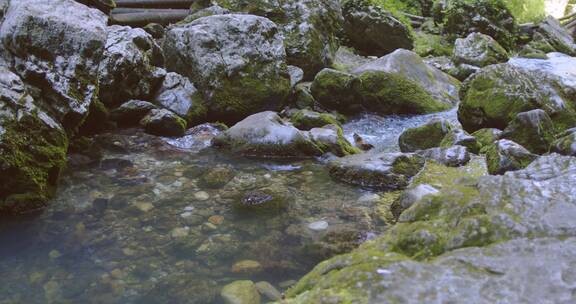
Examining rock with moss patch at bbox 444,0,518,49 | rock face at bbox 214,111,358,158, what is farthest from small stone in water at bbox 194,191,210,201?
rock with moss patch at bbox 444,0,518,49

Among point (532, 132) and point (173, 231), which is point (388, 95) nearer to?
point (532, 132)

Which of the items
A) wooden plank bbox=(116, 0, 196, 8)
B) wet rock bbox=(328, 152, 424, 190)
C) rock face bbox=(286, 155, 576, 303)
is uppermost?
rock face bbox=(286, 155, 576, 303)

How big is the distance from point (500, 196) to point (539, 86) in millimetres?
5382

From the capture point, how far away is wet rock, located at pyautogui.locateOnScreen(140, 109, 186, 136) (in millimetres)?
7137

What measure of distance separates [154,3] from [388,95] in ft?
23.0

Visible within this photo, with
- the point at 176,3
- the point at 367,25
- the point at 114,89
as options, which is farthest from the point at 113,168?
Answer: the point at 367,25

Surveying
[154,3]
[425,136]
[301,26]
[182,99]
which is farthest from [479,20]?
[182,99]

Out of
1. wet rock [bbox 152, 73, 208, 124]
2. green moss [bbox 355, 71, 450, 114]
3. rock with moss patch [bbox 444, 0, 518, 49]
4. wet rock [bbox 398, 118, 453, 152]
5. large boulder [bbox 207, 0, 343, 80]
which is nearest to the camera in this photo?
wet rock [bbox 398, 118, 453, 152]

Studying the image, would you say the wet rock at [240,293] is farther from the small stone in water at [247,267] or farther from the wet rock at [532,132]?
the wet rock at [532,132]

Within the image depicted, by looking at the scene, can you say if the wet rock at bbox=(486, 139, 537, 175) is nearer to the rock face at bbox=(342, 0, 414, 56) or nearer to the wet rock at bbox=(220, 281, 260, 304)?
the wet rock at bbox=(220, 281, 260, 304)

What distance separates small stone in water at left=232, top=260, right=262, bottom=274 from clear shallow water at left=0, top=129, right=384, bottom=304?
0.06 ft

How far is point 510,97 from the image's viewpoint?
6.97 m

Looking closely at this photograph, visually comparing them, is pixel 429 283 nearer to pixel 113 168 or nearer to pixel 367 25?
pixel 113 168

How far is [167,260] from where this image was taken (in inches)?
145
